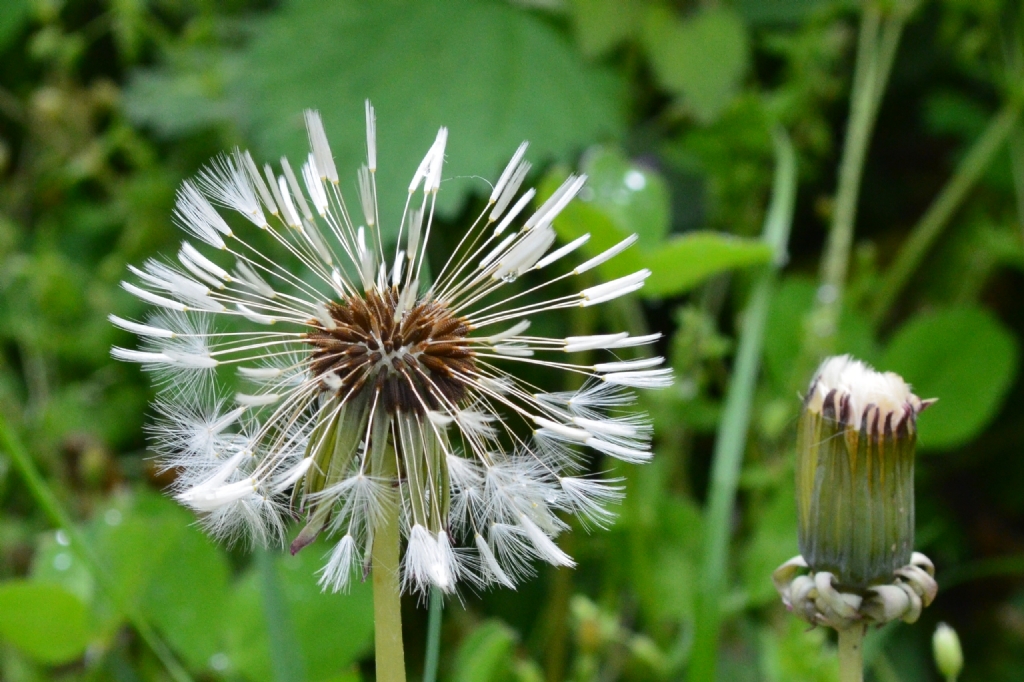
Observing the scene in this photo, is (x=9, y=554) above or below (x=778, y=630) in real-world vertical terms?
below

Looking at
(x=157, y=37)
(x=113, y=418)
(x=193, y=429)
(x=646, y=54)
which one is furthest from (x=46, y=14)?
(x=193, y=429)

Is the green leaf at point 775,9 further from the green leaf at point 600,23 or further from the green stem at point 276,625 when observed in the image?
the green stem at point 276,625

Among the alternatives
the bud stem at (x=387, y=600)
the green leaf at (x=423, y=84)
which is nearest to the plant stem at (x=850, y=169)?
the green leaf at (x=423, y=84)

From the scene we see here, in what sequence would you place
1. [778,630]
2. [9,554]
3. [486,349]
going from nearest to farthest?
[486,349], [778,630], [9,554]

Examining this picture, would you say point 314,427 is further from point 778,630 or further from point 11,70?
point 11,70

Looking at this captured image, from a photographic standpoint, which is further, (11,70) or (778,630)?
(11,70)

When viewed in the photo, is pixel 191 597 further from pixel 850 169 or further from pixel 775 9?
pixel 775 9

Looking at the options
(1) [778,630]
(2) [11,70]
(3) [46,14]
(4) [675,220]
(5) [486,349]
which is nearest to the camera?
(5) [486,349]

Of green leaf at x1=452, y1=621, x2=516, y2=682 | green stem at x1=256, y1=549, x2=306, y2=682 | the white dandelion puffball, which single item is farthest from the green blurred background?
the white dandelion puffball
